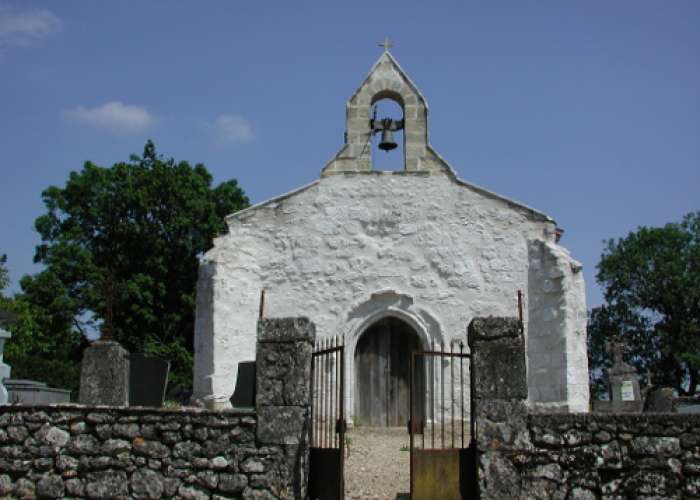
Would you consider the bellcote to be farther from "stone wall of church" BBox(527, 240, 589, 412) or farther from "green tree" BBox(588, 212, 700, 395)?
"green tree" BBox(588, 212, 700, 395)

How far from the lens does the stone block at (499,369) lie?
23.9 feet

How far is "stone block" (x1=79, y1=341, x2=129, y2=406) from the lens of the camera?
31.4 ft

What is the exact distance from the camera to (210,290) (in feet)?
46.2

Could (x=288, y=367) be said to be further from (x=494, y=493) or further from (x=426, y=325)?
(x=426, y=325)

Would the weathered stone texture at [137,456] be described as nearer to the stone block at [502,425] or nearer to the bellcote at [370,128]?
the stone block at [502,425]

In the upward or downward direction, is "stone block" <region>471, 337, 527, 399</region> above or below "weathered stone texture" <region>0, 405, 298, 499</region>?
above

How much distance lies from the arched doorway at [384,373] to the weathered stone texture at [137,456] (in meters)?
6.79

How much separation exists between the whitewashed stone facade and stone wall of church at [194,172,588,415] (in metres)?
0.02

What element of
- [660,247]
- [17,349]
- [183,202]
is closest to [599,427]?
[17,349]

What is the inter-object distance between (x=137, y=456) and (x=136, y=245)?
21.6 meters

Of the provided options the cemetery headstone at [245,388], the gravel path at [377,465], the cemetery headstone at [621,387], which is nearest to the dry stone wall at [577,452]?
the gravel path at [377,465]

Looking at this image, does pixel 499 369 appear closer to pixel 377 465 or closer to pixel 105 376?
pixel 377 465

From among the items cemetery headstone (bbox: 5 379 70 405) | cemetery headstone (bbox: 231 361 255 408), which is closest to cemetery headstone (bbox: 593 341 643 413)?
cemetery headstone (bbox: 231 361 255 408)

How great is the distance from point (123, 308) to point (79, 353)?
245cm
